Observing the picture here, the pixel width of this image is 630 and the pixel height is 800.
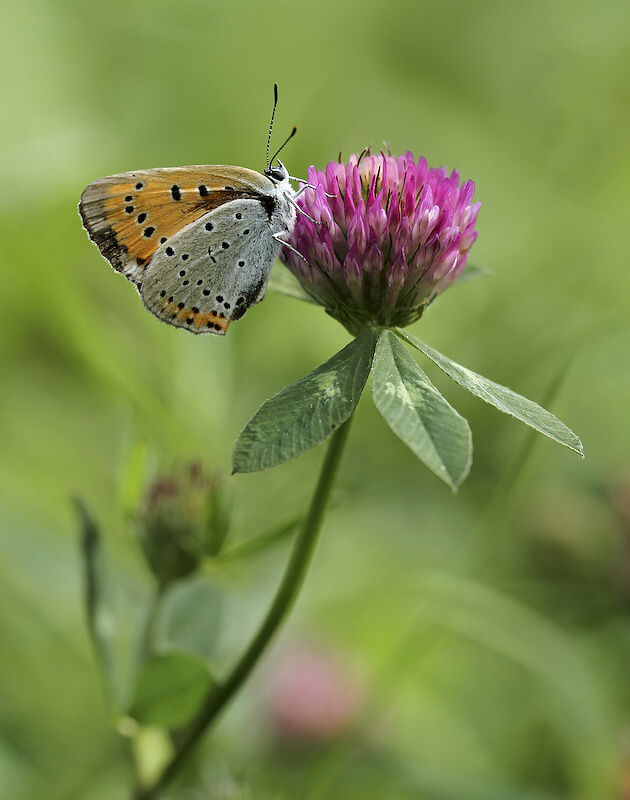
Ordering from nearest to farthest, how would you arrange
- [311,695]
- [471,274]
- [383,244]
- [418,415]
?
[418,415]
[383,244]
[471,274]
[311,695]

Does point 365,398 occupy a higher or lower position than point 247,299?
lower

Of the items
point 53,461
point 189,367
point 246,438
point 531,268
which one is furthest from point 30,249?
point 531,268

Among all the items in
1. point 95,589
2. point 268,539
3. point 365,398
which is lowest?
point 365,398

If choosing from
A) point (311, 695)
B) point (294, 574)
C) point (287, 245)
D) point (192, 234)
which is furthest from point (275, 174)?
point (311, 695)

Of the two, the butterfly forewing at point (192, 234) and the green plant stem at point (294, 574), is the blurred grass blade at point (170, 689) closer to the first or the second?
the green plant stem at point (294, 574)

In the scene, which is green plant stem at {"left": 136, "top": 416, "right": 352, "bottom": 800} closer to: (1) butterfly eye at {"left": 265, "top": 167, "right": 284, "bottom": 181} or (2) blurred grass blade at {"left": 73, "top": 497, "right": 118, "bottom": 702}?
(2) blurred grass blade at {"left": 73, "top": 497, "right": 118, "bottom": 702}

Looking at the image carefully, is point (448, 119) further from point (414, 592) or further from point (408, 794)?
point (408, 794)

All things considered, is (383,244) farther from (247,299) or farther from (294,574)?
(294,574)
